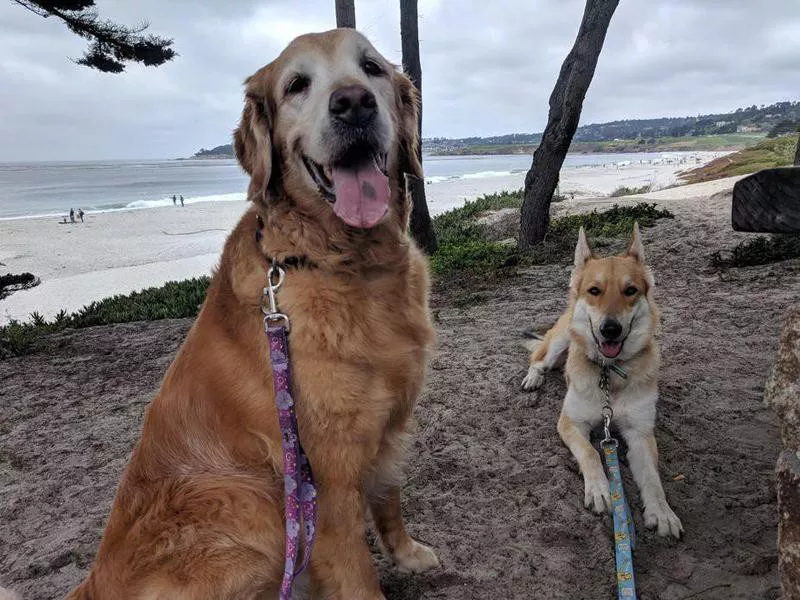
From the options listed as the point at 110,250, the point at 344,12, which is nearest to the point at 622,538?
the point at 344,12

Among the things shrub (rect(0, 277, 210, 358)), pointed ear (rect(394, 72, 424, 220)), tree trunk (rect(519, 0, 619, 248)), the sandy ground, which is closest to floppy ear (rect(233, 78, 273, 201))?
pointed ear (rect(394, 72, 424, 220))

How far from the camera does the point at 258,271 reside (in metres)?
2.18

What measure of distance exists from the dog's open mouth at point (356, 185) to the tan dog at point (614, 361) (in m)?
2.04

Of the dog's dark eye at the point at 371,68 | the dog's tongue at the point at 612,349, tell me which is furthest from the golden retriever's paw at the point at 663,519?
the dog's dark eye at the point at 371,68

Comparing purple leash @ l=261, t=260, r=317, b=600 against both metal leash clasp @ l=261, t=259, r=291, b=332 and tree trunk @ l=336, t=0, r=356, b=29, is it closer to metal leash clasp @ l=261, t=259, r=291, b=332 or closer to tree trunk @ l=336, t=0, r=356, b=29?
metal leash clasp @ l=261, t=259, r=291, b=332

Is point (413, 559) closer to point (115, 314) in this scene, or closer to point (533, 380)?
point (533, 380)

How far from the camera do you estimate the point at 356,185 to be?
2240 millimetres

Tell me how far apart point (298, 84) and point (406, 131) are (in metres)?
0.54

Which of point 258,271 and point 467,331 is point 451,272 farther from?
point 258,271

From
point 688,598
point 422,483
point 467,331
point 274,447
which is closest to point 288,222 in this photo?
point 274,447

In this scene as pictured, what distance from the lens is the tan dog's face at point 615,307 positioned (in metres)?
3.64

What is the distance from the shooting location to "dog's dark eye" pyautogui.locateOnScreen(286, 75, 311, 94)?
2.34 metres

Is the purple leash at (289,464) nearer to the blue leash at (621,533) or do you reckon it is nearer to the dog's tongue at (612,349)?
the blue leash at (621,533)

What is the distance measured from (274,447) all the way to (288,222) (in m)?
0.87
